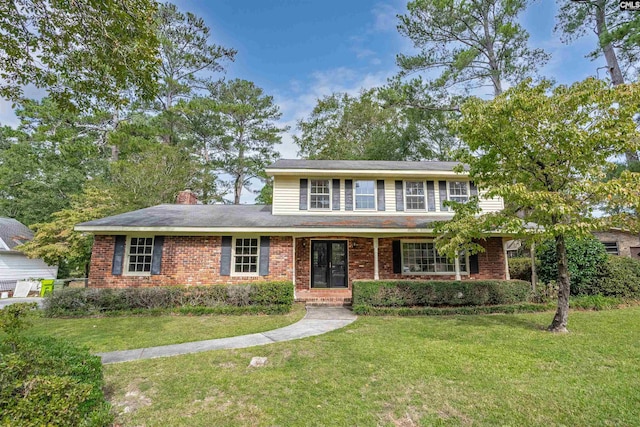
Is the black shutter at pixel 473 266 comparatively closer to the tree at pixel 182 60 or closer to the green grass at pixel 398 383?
the green grass at pixel 398 383

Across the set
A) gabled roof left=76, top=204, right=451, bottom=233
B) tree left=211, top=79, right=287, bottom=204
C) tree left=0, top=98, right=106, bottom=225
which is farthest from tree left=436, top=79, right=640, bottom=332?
tree left=0, top=98, right=106, bottom=225

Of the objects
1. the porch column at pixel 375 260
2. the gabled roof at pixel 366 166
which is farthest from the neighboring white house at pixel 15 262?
the porch column at pixel 375 260

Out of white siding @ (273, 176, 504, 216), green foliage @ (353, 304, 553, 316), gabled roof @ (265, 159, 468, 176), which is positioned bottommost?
green foliage @ (353, 304, 553, 316)

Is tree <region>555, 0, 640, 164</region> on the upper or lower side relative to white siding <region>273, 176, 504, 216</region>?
upper

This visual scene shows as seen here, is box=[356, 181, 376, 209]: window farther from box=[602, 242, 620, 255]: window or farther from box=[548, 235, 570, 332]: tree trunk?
box=[602, 242, 620, 255]: window

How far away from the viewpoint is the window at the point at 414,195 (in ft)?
42.5

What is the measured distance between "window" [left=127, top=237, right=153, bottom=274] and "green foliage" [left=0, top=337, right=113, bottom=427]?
815 centimetres

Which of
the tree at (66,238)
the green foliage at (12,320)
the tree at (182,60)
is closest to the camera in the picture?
the green foliage at (12,320)

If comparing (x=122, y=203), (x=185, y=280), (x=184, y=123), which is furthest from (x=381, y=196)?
(x=184, y=123)

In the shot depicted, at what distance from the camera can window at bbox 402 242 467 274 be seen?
11.8 metres

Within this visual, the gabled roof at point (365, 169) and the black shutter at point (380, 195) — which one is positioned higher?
the gabled roof at point (365, 169)

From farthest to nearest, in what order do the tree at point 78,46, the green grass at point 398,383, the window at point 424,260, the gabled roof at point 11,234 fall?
the gabled roof at point 11,234 → the window at point 424,260 → the tree at point 78,46 → the green grass at point 398,383

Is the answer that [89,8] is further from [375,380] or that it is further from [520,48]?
[520,48]

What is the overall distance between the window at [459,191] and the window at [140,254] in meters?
12.0
